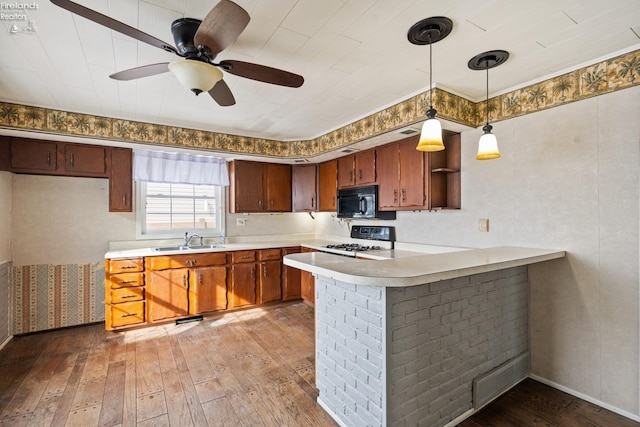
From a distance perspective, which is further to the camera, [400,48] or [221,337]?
[221,337]

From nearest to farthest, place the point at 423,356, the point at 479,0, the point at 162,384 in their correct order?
the point at 479,0
the point at 423,356
the point at 162,384

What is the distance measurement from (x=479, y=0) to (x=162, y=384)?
333cm

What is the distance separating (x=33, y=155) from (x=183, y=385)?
291 centimetres

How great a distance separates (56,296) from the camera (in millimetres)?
3574

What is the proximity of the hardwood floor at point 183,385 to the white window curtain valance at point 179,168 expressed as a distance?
1913 mm

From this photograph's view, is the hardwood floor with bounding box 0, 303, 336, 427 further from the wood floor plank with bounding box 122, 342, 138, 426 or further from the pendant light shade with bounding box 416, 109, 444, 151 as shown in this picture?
the pendant light shade with bounding box 416, 109, 444, 151

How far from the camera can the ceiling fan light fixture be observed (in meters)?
1.69

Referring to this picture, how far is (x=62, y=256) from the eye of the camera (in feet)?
11.9

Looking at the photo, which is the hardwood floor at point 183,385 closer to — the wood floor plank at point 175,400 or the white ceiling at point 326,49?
the wood floor plank at point 175,400

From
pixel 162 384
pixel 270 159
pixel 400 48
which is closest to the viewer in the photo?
pixel 400 48

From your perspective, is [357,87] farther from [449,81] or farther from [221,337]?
[221,337]

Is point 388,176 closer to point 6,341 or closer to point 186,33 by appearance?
point 186,33

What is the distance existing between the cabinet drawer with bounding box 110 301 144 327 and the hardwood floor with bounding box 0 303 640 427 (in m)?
0.12

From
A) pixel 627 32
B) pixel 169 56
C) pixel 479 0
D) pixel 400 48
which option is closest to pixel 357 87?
pixel 400 48
